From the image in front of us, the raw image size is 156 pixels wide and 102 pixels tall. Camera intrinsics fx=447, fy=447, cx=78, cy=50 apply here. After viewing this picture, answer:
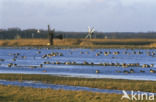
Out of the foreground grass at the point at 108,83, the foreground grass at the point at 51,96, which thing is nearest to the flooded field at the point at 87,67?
the foreground grass at the point at 108,83

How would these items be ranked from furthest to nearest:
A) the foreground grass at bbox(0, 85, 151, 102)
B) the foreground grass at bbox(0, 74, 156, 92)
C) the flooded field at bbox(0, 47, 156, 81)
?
the flooded field at bbox(0, 47, 156, 81), the foreground grass at bbox(0, 74, 156, 92), the foreground grass at bbox(0, 85, 151, 102)

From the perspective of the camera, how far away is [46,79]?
3722 centimetres

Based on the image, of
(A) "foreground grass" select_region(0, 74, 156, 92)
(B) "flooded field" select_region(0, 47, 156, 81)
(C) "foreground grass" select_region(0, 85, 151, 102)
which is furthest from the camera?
(B) "flooded field" select_region(0, 47, 156, 81)

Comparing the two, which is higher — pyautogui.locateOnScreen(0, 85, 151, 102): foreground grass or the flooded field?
pyautogui.locateOnScreen(0, 85, 151, 102): foreground grass

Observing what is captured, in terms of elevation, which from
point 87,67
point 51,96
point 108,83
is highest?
point 51,96

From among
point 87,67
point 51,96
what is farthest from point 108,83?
point 87,67

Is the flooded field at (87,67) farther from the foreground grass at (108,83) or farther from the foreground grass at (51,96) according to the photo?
the foreground grass at (51,96)

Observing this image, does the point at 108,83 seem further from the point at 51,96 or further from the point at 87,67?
the point at 87,67

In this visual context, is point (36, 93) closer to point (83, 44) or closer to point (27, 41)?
point (83, 44)

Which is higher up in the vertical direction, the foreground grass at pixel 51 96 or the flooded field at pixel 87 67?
the foreground grass at pixel 51 96

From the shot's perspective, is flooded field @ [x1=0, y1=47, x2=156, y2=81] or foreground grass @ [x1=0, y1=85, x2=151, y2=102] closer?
foreground grass @ [x1=0, y1=85, x2=151, y2=102]

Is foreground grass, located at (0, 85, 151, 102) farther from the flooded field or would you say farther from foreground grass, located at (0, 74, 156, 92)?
the flooded field

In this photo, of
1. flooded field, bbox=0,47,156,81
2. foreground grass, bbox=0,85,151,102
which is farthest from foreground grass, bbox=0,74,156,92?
foreground grass, bbox=0,85,151,102

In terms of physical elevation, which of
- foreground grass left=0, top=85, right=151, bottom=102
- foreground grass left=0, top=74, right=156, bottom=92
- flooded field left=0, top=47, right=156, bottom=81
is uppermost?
foreground grass left=0, top=85, right=151, bottom=102
